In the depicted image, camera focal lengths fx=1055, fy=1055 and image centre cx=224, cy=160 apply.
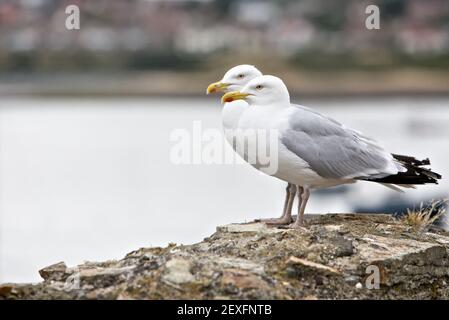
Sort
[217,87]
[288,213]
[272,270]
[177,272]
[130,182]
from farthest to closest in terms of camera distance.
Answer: [130,182]
[217,87]
[288,213]
[272,270]
[177,272]

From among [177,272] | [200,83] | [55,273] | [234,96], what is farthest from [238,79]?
[200,83]

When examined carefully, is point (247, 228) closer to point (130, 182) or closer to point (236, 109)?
point (236, 109)

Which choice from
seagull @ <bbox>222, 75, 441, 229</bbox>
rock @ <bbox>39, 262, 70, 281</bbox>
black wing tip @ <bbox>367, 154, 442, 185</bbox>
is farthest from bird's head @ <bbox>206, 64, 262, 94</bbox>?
rock @ <bbox>39, 262, 70, 281</bbox>

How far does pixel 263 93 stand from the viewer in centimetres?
799

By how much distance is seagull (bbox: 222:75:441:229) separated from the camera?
7.91 meters

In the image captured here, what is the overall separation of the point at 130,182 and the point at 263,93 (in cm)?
3117

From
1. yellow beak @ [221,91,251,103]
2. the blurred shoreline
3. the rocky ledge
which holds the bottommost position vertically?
the blurred shoreline

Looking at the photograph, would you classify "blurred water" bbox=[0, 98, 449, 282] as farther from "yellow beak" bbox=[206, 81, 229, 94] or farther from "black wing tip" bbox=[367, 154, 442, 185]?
"black wing tip" bbox=[367, 154, 442, 185]

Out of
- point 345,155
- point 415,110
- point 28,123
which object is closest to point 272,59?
point 415,110

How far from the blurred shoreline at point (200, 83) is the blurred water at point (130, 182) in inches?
39.2

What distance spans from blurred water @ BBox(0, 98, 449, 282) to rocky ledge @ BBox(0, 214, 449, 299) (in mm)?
9560

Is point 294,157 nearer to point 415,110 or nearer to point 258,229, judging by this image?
point 258,229
